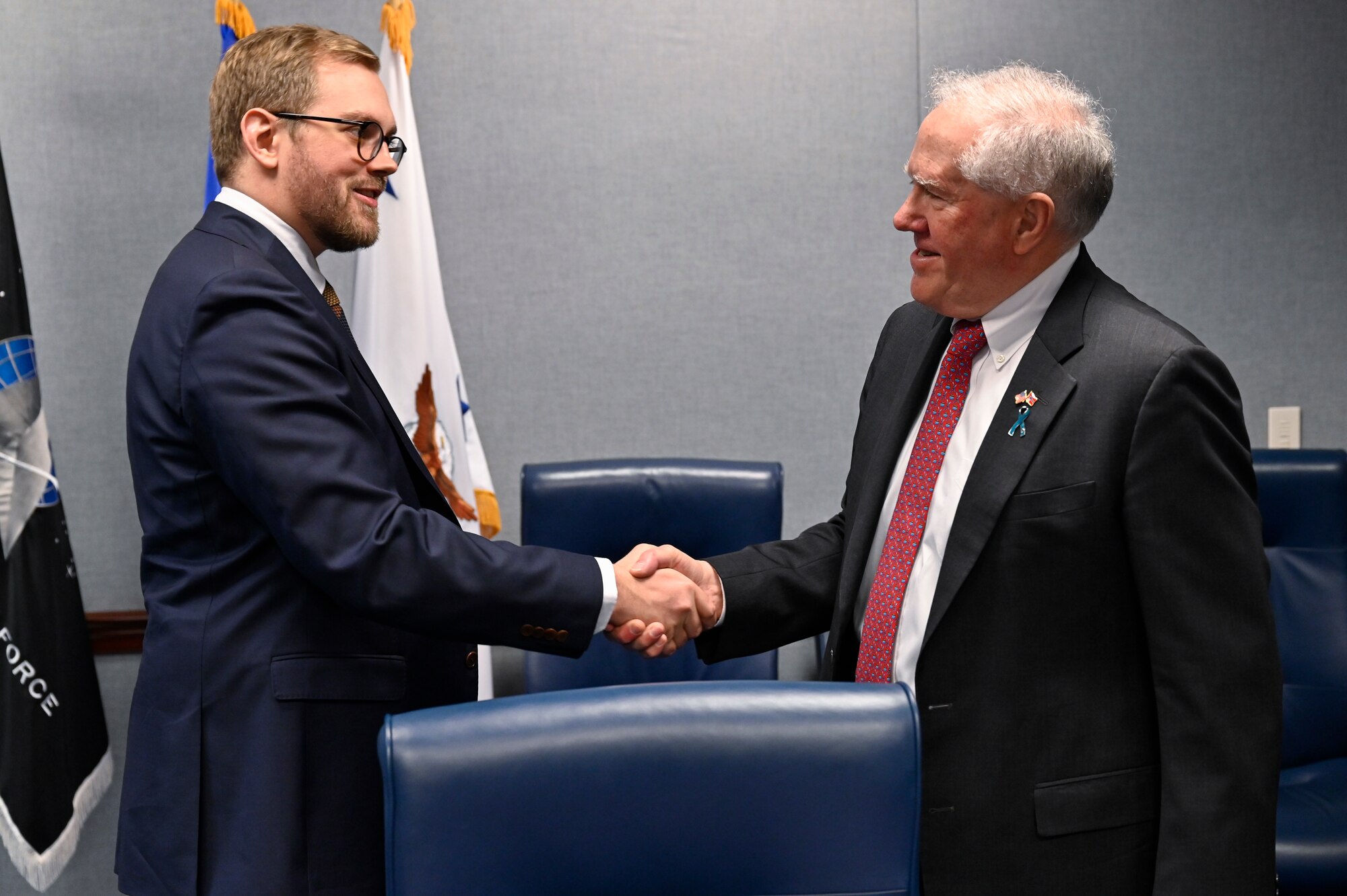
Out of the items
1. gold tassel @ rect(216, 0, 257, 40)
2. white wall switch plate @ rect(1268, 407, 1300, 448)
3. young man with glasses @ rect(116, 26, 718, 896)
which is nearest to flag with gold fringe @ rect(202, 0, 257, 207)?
gold tassel @ rect(216, 0, 257, 40)

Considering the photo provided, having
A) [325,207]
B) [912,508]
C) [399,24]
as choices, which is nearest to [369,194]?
[325,207]

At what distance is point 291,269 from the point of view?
5.32 feet

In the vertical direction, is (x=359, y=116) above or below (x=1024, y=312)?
above

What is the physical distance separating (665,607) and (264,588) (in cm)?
62

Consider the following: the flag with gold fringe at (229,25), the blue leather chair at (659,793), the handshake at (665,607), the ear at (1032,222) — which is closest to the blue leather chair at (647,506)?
the handshake at (665,607)

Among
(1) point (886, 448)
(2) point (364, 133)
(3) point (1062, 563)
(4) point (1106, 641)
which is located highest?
(2) point (364, 133)

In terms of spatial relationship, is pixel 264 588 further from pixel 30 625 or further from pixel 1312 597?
pixel 1312 597

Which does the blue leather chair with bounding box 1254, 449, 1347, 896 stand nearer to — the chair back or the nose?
the chair back

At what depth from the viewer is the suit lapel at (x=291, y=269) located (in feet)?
5.27

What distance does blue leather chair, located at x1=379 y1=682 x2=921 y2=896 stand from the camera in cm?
97

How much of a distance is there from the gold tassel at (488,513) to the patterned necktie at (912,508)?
162cm

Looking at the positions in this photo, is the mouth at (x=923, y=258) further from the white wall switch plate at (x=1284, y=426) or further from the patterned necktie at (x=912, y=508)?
the white wall switch plate at (x=1284, y=426)

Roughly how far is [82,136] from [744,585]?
2329mm

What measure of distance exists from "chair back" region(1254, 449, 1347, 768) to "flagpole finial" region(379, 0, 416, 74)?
2.37 metres
